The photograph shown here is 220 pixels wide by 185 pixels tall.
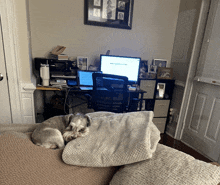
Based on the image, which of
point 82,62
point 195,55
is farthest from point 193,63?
point 82,62

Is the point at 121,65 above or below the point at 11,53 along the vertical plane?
below

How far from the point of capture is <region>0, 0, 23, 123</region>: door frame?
1.69 metres

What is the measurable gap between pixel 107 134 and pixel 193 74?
2209 millimetres

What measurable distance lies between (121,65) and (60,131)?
173 cm

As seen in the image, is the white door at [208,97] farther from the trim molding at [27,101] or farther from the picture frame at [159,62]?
the trim molding at [27,101]

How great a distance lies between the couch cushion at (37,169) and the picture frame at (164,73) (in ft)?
7.25

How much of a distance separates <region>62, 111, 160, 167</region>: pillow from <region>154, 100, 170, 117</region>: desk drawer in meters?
1.84

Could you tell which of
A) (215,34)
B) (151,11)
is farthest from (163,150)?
(151,11)

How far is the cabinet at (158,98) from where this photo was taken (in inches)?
109

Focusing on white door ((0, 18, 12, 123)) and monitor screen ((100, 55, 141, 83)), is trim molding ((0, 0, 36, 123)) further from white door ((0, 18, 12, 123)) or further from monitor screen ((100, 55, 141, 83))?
monitor screen ((100, 55, 141, 83))

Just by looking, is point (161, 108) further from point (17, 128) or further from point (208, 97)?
point (17, 128)

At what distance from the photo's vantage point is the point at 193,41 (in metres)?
2.53

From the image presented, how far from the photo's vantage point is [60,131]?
1243mm

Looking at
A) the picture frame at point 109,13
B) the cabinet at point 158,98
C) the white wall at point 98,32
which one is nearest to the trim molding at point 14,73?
the white wall at point 98,32
